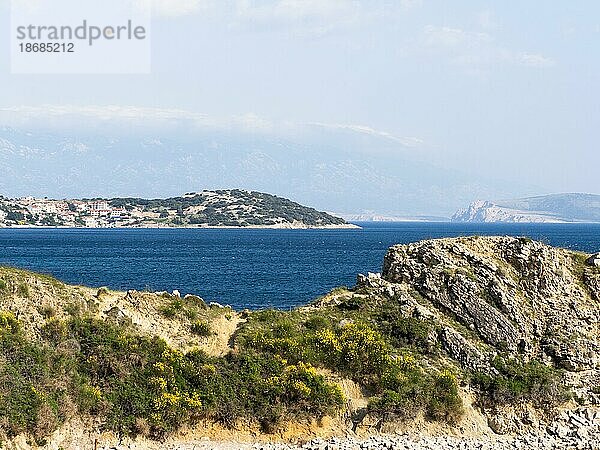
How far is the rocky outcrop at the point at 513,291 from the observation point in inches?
1519

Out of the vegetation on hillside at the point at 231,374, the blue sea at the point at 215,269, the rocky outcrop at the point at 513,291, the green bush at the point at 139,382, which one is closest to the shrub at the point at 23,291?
the vegetation on hillside at the point at 231,374

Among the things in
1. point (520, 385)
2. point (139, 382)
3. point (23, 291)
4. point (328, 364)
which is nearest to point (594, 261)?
point (520, 385)

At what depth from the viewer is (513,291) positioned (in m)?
40.2

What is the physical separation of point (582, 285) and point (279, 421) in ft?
66.5

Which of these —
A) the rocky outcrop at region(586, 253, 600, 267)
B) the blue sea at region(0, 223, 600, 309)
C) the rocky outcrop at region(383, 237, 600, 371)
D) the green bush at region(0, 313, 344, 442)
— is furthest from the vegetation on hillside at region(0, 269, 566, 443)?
the blue sea at region(0, 223, 600, 309)

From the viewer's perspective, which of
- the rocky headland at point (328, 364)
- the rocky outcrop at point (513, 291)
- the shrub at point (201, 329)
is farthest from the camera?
the rocky outcrop at point (513, 291)

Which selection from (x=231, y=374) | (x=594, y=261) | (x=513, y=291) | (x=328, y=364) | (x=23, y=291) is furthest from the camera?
(x=594, y=261)

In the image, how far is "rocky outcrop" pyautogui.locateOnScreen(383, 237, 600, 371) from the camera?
127 ft

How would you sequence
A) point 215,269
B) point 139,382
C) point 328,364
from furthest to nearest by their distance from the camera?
1. point 215,269
2. point 328,364
3. point 139,382

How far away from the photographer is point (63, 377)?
31.7 metres

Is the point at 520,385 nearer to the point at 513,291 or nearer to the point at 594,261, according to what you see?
the point at 513,291

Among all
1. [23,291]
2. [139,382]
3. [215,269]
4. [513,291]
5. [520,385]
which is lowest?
[215,269]

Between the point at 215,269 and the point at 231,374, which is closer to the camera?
the point at 231,374

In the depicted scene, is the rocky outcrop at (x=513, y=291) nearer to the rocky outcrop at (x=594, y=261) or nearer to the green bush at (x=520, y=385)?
the rocky outcrop at (x=594, y=261)
